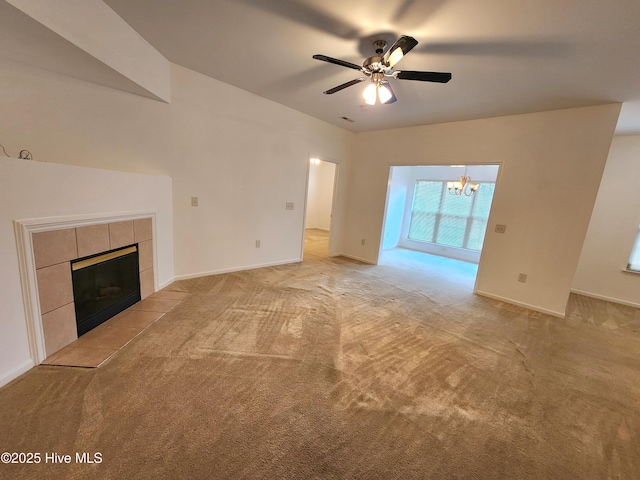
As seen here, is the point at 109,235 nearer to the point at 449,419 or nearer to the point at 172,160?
the point at 172,160

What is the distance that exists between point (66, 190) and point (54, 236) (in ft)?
1.21

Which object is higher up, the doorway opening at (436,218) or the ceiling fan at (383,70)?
the ceiling fan at (383,70)

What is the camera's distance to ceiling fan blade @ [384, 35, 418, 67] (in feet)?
5.59

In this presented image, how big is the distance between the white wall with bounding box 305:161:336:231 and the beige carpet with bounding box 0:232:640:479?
21.3 ft

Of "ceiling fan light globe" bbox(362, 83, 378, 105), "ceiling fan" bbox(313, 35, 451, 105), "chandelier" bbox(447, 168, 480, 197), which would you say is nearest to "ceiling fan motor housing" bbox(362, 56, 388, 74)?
"ceiling fan" bbox(313, 35, 451, 105)

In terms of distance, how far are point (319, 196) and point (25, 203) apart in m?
8.01

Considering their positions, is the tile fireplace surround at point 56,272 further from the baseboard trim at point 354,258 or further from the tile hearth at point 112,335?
the baseboard trim at point 354,258

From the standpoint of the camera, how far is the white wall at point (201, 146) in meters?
2.24

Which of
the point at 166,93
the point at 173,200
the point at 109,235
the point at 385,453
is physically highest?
the point at 166,93

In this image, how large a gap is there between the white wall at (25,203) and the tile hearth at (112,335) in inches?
8.7

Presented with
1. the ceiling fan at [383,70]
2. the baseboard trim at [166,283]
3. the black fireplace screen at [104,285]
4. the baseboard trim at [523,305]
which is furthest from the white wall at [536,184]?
the black fireplace screen at [104,285]

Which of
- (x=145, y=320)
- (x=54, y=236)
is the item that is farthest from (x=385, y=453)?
(x=54, y=236)

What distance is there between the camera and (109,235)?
236 centimetres

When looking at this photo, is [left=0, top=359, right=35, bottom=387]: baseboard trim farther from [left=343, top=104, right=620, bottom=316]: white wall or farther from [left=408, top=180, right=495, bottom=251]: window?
[left=408, top=180, right=495, bottom=251]: window
